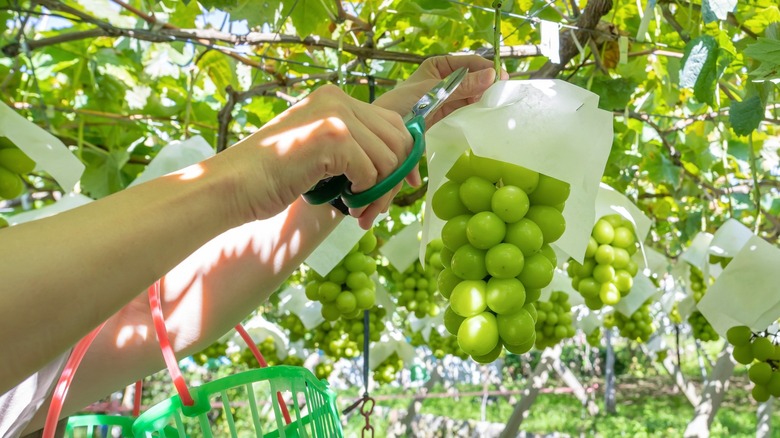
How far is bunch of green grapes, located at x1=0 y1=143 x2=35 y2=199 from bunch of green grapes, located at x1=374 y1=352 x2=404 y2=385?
7.71ft

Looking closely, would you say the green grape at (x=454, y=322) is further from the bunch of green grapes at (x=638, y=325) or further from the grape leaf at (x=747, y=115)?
the bunch of green grapes at (x=638, y=325)

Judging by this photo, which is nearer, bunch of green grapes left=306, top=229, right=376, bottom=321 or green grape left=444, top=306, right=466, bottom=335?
green grape left=444, top=306, right=466, bottom=335

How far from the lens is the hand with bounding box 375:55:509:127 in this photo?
96 cm

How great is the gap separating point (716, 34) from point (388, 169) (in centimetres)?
120

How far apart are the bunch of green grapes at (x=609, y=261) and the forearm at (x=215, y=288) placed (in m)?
0.89

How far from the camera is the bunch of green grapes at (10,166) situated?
1212mm

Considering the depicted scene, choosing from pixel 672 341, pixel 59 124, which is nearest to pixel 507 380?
pixel 672 341

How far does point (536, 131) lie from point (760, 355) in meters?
1.20

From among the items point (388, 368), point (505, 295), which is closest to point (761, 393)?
point (505, 295)

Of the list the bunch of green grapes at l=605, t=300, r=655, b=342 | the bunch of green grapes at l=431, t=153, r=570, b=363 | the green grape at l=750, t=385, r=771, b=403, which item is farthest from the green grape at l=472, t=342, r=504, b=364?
the bunch of green grapes at l=605, t=300, r=655, b=342

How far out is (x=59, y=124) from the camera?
2.49m

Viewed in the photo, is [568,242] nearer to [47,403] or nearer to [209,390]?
[209,390]

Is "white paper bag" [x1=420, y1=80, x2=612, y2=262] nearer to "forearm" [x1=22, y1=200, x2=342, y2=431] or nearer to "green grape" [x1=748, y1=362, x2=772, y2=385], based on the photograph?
"forearm" [x1=22, y1=200, x2=342, y2=431]

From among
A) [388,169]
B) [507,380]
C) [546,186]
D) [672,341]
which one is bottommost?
[672,341]
